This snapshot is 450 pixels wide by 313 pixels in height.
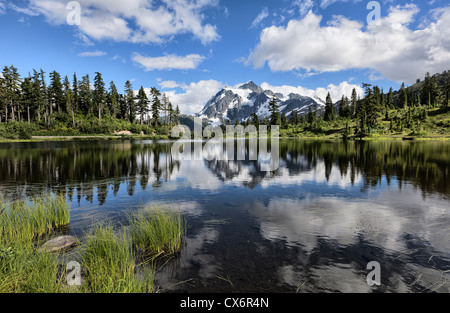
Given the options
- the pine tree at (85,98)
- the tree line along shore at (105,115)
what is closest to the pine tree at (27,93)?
the tree line along shore at (105,115)

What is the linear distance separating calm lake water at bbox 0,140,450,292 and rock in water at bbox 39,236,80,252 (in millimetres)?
1046

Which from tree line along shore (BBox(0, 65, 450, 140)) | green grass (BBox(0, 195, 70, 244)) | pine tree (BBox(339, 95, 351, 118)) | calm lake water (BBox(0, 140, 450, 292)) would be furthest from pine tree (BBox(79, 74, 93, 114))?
pine tree (BBox(339, 95, 351, 118))

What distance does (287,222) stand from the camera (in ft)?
→ 41.2

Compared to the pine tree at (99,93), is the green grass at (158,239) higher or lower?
lower

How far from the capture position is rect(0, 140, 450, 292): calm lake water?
25.2 feet

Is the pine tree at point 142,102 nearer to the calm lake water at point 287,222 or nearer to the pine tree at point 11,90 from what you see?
the pine tree at point 11,90

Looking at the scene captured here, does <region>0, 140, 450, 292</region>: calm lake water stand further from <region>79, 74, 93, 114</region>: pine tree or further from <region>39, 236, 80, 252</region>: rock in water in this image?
<region>79, 74, 93, 114</region>: pine tree

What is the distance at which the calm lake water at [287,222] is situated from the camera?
7668 millimetres

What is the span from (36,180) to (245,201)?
20624mm

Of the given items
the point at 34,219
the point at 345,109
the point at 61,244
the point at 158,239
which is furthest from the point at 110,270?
the point at 345,109

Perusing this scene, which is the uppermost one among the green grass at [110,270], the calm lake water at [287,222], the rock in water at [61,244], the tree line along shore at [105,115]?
the tree line along shore at [105,115]

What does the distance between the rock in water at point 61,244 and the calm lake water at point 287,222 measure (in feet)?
3.43

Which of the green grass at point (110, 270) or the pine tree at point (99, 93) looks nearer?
the green grass at point (110, 270)
